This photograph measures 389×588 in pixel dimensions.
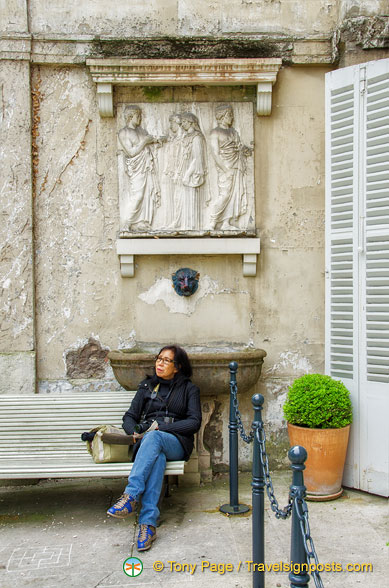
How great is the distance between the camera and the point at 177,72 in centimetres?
579

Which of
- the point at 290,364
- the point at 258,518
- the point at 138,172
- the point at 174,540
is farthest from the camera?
the point at 290,364

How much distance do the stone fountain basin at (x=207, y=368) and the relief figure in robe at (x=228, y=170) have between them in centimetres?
123

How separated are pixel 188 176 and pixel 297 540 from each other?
3923mm

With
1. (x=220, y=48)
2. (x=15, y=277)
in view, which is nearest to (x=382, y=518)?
(x=15, y=277)

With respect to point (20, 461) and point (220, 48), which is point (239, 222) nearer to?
point (220, 48)

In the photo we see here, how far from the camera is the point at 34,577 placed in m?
3.93

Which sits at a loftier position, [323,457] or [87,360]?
[87,360]

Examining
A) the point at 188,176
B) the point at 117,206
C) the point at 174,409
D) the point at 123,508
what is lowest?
the point at 123,508

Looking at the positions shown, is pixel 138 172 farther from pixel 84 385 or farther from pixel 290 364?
pixel 290 364

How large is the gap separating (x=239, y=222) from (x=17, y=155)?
6.66 feet

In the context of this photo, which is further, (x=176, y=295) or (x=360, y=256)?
(x=176, y=295)

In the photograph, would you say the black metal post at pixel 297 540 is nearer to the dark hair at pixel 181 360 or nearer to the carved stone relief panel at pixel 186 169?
the dark hair at pixel 181 360

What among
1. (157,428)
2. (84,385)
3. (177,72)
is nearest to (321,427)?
(157,428)

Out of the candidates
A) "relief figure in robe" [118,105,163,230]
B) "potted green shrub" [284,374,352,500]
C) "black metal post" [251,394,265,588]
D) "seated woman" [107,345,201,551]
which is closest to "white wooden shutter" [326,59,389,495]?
"potted green shrub" [284,374,352,500]
